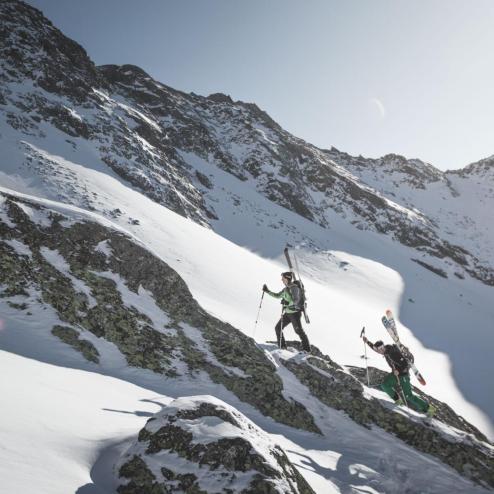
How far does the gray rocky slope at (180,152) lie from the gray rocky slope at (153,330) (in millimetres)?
8472

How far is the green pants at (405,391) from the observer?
8.41 metres

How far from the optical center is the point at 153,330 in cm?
847

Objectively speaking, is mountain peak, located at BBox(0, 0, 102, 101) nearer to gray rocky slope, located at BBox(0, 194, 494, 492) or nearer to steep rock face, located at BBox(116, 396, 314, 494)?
gray rocky slope, located at BBox(0, 194, 494, 492)

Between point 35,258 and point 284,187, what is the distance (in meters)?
41.6

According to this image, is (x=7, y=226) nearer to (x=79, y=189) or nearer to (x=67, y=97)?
(x=79, y=189)

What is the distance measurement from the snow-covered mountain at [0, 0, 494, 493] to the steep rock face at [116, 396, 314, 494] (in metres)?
0.02

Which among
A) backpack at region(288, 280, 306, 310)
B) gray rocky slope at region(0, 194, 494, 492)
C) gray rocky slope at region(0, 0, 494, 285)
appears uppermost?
gray rocky slope at region(0, 0, 494, 285)

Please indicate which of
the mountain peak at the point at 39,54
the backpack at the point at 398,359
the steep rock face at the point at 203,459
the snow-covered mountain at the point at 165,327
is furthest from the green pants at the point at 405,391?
the mountain peak at the point at 39,54

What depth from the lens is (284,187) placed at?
47531 mm

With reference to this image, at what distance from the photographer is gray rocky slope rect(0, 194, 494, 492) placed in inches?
297

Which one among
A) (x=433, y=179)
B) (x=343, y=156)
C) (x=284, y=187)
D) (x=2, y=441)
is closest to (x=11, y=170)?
(x=2, y=441)

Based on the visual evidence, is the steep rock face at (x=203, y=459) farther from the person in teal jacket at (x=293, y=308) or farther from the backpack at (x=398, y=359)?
the person in teal jacket at (x=293, y=308)

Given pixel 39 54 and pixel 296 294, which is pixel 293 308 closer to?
pixel 296 294

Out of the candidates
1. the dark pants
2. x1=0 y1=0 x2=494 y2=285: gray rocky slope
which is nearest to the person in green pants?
the dark pants
